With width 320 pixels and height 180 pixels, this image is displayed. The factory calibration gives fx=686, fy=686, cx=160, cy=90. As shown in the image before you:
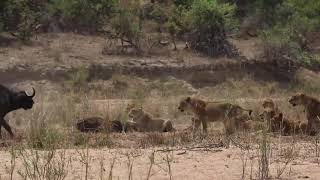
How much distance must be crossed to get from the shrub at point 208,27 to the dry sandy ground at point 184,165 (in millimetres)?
24823

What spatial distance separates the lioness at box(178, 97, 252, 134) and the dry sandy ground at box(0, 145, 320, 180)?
146 inches

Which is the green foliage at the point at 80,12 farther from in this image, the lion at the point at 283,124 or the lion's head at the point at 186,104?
the lion at the point at 283,124

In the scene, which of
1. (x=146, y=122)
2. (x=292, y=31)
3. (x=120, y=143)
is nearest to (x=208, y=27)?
(x=292, y=31)

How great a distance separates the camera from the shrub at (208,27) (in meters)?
36.7

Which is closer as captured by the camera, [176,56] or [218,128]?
[218,128]

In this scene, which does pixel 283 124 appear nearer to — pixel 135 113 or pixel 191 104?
pixel 191 104

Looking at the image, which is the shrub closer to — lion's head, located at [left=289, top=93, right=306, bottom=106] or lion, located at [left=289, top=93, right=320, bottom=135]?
lion's head, located at [left=289, top=93, right=306, bottom=106]

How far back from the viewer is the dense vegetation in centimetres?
3634

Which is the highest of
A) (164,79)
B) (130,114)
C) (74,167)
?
(74,167)

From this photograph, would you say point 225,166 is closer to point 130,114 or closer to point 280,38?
point 130,114

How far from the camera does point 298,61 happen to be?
120ft

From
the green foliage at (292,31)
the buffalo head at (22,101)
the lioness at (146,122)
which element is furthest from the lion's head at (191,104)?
the green foliage at (292,31)

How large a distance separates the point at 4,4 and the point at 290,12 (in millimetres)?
16847

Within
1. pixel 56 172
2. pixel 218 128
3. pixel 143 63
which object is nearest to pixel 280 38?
pixel 143 63
